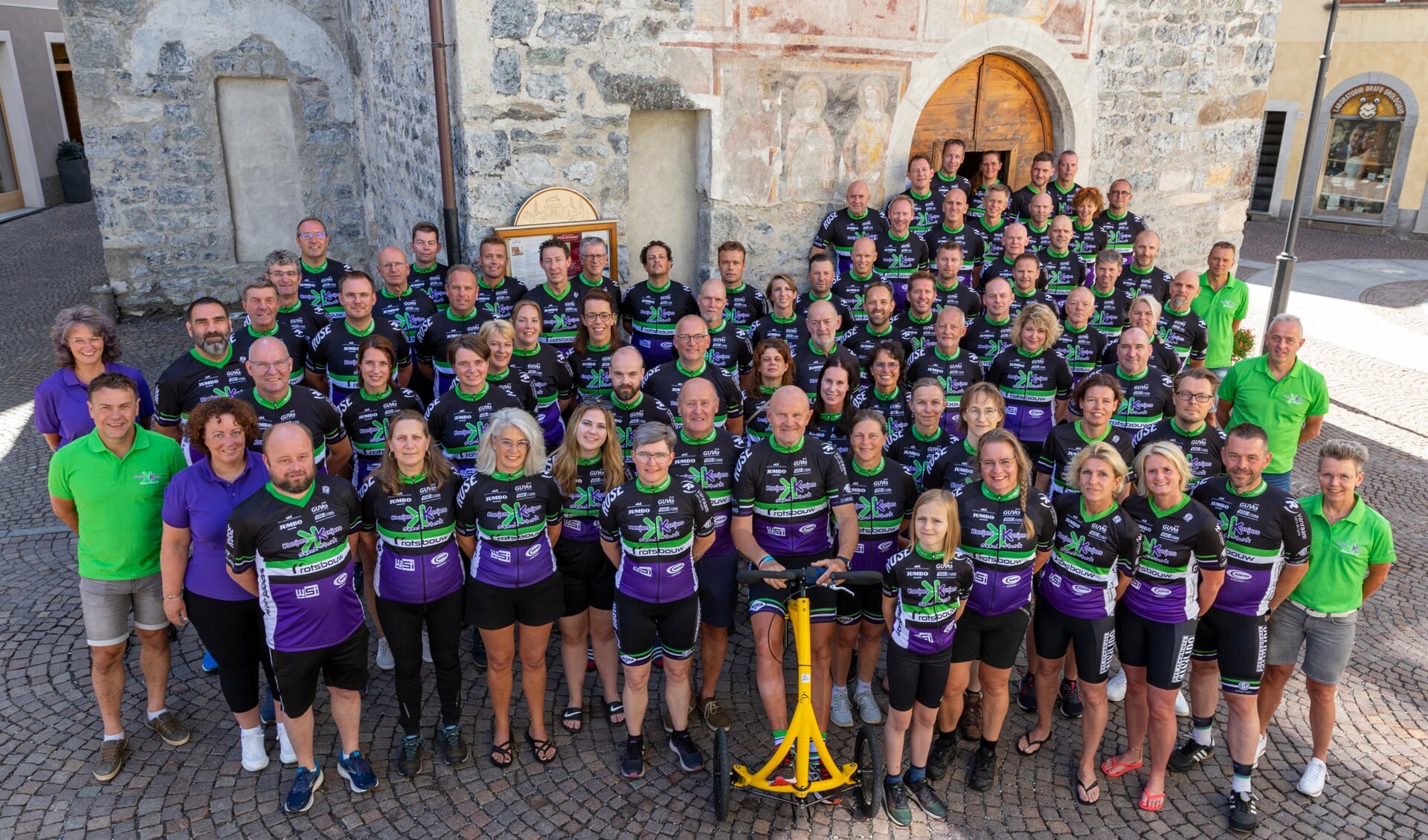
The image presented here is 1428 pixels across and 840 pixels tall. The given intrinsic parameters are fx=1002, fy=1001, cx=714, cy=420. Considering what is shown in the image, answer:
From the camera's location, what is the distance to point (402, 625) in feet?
15.4

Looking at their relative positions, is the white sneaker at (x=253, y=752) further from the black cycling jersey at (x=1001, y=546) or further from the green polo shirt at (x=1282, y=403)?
the green polo shirt at (x=1282, y=403)

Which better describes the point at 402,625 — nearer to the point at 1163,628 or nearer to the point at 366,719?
the point at 366,719

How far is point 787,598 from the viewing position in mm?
4926

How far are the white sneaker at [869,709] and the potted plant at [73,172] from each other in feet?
76.0

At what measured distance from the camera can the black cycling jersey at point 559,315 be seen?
23.6 feet

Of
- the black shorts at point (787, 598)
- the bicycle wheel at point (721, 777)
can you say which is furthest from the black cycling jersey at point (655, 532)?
the bicycle wheel at point (721, 777)

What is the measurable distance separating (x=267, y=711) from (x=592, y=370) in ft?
9.01

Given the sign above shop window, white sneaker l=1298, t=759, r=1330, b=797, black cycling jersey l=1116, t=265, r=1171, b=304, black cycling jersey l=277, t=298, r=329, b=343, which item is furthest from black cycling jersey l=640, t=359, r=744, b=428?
the sign above shop window

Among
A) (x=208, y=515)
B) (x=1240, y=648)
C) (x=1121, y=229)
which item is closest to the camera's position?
(x=208, y=515)

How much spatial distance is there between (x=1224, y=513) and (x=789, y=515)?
2.07 metres

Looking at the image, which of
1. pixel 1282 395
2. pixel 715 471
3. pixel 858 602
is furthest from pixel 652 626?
pixel 1282 395

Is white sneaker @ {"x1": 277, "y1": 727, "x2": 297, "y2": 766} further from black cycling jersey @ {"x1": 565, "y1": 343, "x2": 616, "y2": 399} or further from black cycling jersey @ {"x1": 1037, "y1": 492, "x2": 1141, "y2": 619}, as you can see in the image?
black cycling jersey @ {"x1": 1037, "y1": 492, "x2": 1141, "y2": 619}

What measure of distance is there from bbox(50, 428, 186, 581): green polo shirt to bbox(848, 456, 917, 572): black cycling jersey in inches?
132

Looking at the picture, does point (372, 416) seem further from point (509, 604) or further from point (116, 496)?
point (509, 604)
